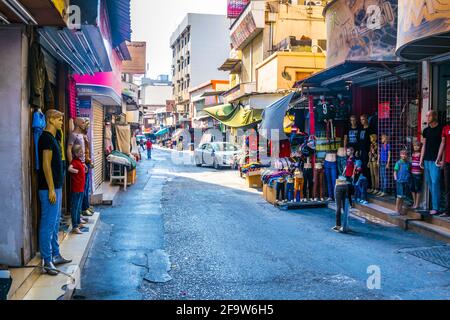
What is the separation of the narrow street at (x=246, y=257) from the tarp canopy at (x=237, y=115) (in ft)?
25.3

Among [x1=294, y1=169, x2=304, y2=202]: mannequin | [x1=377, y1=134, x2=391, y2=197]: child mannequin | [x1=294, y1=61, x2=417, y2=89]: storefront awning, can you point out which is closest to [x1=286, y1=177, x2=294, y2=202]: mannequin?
[x1=294, y1=169, x2=304, y2=202]: mannequin

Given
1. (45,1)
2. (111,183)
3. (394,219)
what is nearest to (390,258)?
(394,219)

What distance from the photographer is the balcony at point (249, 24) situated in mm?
29172

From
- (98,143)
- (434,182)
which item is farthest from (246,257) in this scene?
(98,143)

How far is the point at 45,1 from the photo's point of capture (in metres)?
5.61

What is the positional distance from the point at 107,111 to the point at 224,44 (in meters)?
46.3

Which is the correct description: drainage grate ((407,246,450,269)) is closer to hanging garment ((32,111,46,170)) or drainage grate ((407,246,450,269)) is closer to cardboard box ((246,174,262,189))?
hanging garment ((32,111,46,170))

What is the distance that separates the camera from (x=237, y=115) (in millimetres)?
21422

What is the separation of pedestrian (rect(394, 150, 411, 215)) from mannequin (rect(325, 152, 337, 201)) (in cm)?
233

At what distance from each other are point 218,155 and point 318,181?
48.2ft

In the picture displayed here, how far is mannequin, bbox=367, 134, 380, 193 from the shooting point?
1288 cm

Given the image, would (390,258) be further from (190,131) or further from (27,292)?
(190,131)

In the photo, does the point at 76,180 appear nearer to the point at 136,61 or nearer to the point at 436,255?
the point at 436,255

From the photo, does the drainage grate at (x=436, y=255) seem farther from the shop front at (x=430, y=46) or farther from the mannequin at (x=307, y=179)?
the mannequin at (x=307, y=179)
